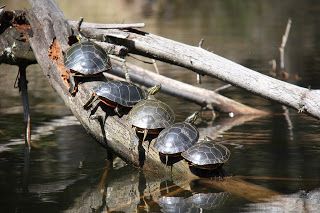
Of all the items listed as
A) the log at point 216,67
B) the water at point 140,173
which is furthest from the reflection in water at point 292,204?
the log at point 216,67

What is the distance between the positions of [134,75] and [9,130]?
1.88 metres

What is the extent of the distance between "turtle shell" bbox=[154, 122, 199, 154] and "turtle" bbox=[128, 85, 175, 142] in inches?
4.3

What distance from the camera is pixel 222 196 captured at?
6293mm

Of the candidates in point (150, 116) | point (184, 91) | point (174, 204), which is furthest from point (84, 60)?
point (184, 91)

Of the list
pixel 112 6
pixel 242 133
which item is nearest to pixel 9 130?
pixel 242 133

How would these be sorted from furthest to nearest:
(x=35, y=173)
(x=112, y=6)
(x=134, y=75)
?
(x=112, y=6) → (x=134, y=75) → (x=35, y=173)

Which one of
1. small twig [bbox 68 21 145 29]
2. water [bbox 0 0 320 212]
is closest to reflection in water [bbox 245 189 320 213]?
water [bbox 0 0 320 212]

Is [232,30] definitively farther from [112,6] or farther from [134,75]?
[134,75]

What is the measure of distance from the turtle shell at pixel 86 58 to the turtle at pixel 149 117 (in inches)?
22.6

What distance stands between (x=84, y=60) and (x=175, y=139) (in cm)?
122

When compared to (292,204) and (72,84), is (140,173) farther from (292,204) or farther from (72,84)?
(292,204)

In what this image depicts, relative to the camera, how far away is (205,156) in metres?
6.46

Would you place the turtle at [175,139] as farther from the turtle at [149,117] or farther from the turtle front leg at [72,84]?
the turtle front leg at [72,84]

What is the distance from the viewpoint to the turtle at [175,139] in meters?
6.57
